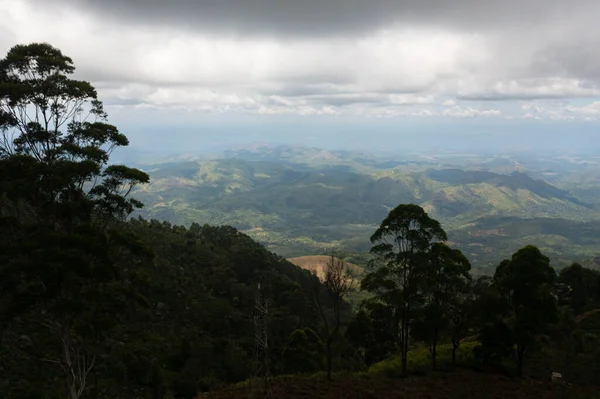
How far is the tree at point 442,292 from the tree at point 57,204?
65.8ft

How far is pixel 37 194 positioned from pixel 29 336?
70.3 feet

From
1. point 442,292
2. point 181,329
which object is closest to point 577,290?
point 442,292

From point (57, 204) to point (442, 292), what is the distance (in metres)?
25.8

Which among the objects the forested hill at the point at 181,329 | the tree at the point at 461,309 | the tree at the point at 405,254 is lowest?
the forested hill at the point at 181,329

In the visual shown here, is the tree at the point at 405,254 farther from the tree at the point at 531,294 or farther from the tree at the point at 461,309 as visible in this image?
the tree at the point at 531,294

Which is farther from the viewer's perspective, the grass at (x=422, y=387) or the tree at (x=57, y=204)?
the grass at (x=422, y=387)

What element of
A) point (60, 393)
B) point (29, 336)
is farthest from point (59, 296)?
point (29, 336)

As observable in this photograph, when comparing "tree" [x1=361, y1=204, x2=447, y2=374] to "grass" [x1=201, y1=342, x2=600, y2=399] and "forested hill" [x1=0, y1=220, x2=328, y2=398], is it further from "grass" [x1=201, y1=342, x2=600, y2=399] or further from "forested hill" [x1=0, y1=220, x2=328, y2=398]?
"forested hill" [x1=0, y1=220, x2=328, y2=398]

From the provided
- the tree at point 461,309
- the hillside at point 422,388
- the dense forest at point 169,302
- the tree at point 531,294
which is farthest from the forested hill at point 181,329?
the tree at point 531,294

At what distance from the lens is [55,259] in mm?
14414

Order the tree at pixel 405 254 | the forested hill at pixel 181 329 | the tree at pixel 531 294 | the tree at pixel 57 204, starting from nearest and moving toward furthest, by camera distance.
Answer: the tree at pixel 57 204, the tree at pixel 405 254, the tree at pixel 531 294, the forested hill at pixel 181 329

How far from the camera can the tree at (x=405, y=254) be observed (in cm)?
2694

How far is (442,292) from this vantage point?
28.9 m

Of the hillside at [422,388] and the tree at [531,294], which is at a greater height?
the tree at [531,294]
